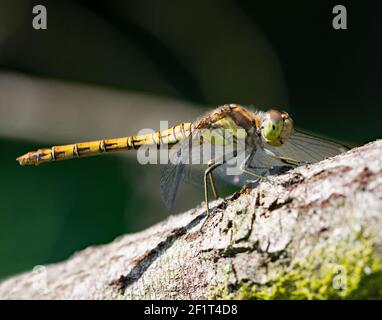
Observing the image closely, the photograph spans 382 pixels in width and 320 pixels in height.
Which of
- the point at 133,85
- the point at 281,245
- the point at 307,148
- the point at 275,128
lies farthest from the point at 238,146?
the point at 133,85

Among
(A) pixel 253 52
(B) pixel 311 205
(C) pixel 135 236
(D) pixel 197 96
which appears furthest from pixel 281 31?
(B) pixel 311 205

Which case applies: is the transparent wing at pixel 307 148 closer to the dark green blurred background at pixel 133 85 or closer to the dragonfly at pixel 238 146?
the dragonfly at pixel 238 146

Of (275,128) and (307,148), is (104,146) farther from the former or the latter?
(307,148)

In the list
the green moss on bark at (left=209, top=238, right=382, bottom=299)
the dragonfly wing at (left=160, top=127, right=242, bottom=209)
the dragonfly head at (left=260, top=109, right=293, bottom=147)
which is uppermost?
the dragonfly head at (left=260, top=109, right=293, bottom=147)

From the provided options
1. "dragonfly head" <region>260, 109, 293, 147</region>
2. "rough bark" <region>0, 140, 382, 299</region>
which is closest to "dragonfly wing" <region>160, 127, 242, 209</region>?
"dragonfly head" <region>260, 109, 293, 147</region>

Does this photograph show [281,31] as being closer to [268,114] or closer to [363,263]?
[268,114]

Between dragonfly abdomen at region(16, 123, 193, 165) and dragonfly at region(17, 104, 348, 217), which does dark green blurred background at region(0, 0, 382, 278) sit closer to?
dragonfly abdomen at region(16, 123, 193, 165)
